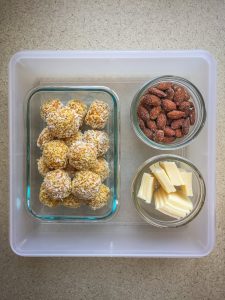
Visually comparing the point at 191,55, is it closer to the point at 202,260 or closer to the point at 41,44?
the point at 41,44

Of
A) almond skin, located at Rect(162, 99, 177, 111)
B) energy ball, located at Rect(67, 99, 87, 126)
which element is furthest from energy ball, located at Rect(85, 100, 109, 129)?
almond skin, located at Rect(162, 99, 177, 111)

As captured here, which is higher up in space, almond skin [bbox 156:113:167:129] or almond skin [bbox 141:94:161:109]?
almond skin [bbox 141:94:161:109]

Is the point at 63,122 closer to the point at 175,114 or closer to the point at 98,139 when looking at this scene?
the point at 98,139

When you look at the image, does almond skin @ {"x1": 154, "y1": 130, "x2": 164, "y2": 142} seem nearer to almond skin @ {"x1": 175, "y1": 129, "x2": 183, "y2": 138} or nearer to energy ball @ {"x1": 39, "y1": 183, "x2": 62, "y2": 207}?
almond skin @ {"x1": 175, "y1": 129, "x2": 183, "y2": 138}

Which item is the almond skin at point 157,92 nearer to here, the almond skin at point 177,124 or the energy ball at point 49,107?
the almond skin at point 177,124

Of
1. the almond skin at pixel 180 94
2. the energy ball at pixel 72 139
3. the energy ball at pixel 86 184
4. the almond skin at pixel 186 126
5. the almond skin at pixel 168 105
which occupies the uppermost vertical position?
the almond skin at pixel 180 94

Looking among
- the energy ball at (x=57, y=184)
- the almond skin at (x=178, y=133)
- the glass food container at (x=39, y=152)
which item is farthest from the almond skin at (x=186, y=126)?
the energy ball at (x=57, y=184)
